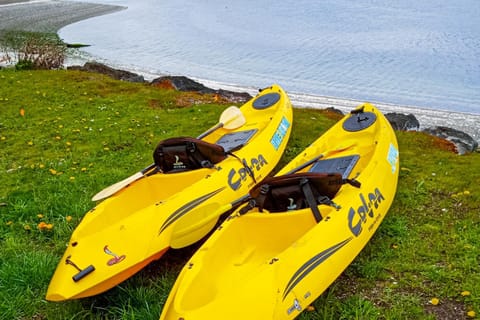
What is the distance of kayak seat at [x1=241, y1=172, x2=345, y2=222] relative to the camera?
4.27 meters

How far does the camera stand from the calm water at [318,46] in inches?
577

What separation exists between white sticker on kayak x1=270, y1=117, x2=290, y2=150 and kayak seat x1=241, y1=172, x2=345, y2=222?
196 cm

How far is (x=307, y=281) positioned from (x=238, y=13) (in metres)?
26.1

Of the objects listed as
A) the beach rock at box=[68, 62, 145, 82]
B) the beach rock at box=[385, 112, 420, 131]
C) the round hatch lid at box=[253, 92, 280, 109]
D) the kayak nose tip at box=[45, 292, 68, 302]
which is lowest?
the beach rock at box=[68, 62, 145, 82]

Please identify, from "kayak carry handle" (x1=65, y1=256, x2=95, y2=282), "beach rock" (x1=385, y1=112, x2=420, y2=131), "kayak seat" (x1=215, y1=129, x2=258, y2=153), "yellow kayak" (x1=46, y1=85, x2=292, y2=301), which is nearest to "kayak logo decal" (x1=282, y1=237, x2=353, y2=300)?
"yellow kayak" (x1=46, y1=85, x2=292, y2=301)

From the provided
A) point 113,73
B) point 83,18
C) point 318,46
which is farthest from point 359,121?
point 83,18

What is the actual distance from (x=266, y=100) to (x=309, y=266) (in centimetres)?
401

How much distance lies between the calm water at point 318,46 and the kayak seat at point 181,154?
8.94 m

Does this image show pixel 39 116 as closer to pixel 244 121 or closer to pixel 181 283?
pixel 244 121

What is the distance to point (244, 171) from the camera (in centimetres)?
551

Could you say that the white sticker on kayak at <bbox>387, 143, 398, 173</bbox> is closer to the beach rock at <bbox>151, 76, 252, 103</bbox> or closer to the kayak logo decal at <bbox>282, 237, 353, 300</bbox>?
the kayak logo decal at <bbox>282, 237, 353, 300</bbox>

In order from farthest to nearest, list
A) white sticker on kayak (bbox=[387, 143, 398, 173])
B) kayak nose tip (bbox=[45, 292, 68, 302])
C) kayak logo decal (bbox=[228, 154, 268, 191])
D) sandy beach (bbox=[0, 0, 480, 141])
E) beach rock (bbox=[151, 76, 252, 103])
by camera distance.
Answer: beach rock (bbox=[151, 76, 252, 103])
sandy beach (bbox=[0, 0, 480, 141])
white sticker on kayak (bbox=[387, 143, 398, 173])
kayak logo decal (bbox=[228, 154, 268, 191])
kayak nose tip (bbox=[45, 292, 68, 302])

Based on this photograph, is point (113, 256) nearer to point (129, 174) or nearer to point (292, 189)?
point (292, 189)

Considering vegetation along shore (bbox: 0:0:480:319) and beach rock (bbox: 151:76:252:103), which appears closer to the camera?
vegetation along shore (bbox: 0:0:480:319)
